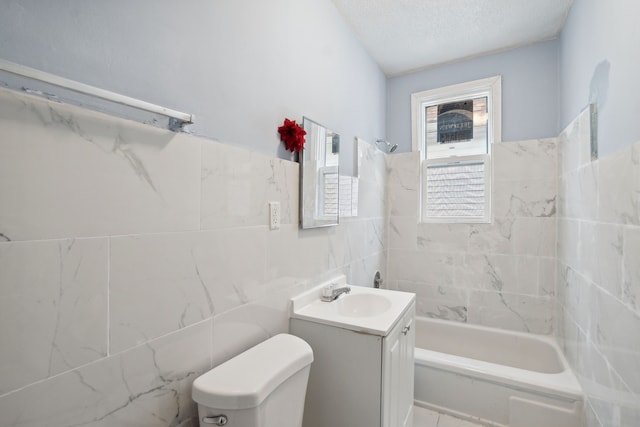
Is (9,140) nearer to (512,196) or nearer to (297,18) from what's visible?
(297,18)

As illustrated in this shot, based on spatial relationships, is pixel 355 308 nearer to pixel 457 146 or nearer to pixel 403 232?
pixel 403 232

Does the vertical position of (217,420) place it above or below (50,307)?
below

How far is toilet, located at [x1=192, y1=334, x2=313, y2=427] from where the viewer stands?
87 centimetres

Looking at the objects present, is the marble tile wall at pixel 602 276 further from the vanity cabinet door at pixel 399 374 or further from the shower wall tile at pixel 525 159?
the vanity cabinet door at pixel 399 374

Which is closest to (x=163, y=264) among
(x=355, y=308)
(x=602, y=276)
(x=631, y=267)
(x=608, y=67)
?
(x=355, y=308)

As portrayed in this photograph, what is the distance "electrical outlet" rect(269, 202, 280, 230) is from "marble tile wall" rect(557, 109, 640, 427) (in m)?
1.35

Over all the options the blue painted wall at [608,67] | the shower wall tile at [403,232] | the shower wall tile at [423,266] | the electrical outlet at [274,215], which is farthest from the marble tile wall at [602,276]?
the electrical outlet at [274,215]

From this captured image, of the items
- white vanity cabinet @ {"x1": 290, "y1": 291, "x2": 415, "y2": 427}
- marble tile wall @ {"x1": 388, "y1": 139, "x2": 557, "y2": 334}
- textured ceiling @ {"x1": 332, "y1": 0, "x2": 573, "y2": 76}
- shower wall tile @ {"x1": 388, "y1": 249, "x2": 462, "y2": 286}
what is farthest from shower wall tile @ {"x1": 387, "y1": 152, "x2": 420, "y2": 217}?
white vanity cabinet @ {"x1": 290, "y1": 291, "x2": 415, "y2": 427}

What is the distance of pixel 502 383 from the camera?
1.81 meters

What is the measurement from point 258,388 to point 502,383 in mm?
1675

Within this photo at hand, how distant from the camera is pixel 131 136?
82cm

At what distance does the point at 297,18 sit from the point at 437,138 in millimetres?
1755

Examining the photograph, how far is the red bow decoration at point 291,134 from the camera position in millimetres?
1432

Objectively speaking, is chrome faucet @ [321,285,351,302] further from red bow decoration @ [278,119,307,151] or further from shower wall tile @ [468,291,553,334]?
shower wall tile @ [468,291,553,334]
